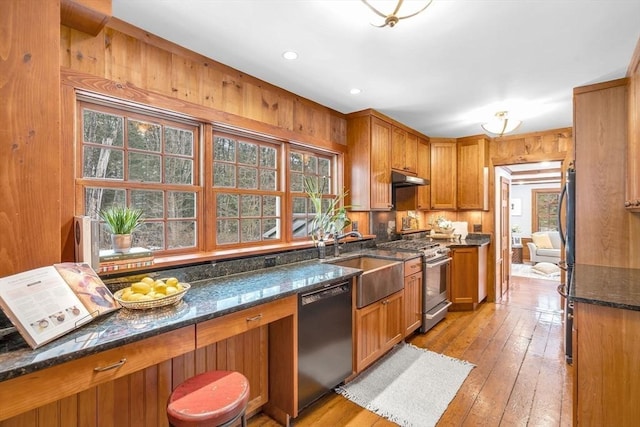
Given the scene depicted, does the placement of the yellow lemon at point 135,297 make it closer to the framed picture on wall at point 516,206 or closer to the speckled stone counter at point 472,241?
the speckled stone counter at point 472,241

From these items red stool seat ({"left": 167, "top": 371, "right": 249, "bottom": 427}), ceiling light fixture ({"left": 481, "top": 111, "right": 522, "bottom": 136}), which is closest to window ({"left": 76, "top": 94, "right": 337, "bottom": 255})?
red stool seat ({"left": 167, "top": 371, "right": 249, "bottom": 427})

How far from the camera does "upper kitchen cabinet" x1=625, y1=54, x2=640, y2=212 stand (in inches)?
77.4

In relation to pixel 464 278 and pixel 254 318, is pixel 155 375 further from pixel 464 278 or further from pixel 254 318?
pixel 464 278

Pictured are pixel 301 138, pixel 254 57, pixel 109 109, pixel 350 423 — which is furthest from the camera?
pixel 301 138

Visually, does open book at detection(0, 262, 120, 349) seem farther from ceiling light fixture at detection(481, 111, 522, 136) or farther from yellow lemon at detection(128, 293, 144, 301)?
ceiling light fixture at detection(481, 111, 522, 136)

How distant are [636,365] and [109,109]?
3290mm

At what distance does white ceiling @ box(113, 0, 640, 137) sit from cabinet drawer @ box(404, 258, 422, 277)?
1.72 meters

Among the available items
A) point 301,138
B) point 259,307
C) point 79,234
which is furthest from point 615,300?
point 79,234

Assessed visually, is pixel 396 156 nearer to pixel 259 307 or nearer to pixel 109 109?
pixel 259 307

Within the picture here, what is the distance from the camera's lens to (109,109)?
1844mm

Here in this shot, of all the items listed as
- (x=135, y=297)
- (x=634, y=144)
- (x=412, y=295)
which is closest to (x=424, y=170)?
(x=412, y=295)

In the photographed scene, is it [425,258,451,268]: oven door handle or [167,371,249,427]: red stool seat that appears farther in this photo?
[425,258,451,268]: oven door handle

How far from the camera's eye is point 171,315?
145cm

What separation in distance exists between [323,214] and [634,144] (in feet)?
8.18
